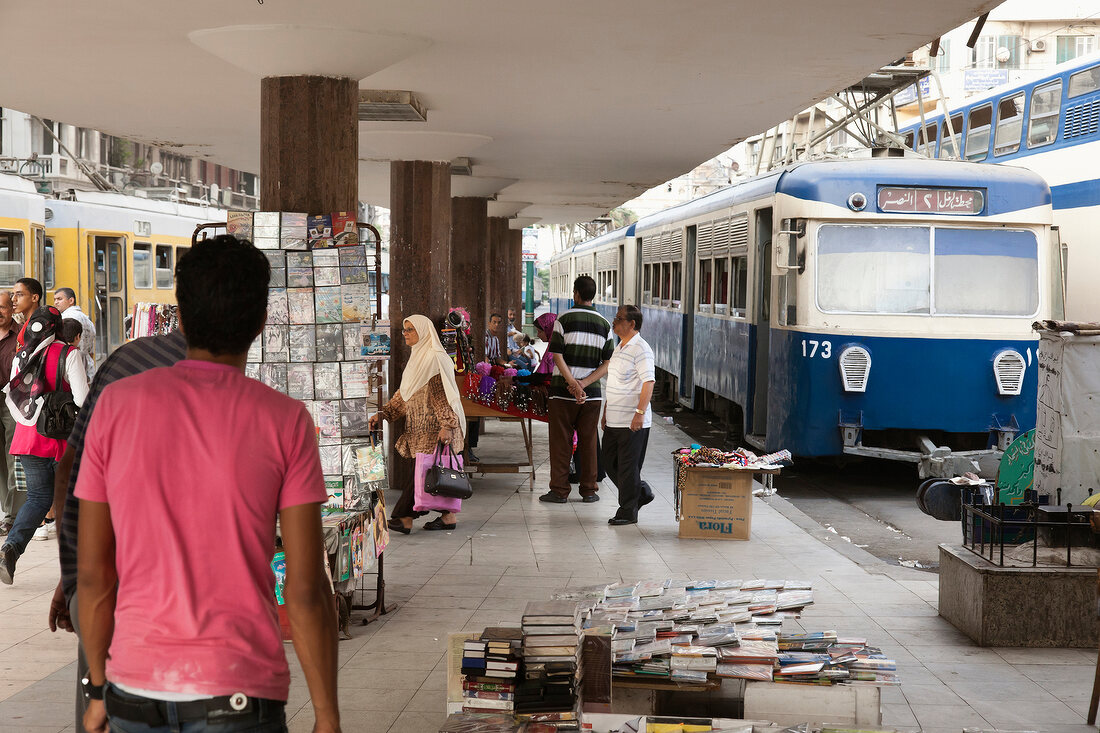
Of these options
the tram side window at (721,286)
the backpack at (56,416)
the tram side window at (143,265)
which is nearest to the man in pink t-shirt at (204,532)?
the backpack at (56,416)

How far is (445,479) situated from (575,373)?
2.22 meters

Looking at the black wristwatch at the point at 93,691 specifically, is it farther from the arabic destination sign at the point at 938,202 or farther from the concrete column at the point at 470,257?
the concrete column at the point at 470,257

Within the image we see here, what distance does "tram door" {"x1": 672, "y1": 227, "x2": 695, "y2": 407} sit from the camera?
16906mm

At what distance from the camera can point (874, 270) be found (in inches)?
445

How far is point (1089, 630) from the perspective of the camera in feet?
20.0

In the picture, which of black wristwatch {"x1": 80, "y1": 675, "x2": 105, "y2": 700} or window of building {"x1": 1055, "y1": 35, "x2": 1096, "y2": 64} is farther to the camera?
window of building {"x1": 1055, "y1": 35, "x2": 1096, "y2": 64}

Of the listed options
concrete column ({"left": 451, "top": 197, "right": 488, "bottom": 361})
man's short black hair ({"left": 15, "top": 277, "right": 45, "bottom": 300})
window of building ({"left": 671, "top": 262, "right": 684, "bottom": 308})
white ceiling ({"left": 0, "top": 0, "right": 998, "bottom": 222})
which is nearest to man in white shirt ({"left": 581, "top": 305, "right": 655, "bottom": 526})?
white ceiling ({"left": 0, "top": 0, "right": 998, "bottom": 222})

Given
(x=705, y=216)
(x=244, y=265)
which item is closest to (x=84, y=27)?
(x=244, y=265)

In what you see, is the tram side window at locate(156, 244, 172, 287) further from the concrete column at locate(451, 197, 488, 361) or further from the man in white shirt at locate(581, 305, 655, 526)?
the man in white shirt at locate(581, 305, 655, 526)

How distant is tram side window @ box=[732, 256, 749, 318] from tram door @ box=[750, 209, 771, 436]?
0.42 meters

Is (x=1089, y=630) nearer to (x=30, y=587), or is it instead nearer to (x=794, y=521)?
(x=794, y=521)

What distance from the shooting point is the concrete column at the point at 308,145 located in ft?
21.9

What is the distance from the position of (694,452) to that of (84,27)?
5389mm

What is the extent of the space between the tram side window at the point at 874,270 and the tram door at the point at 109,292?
13707mm
